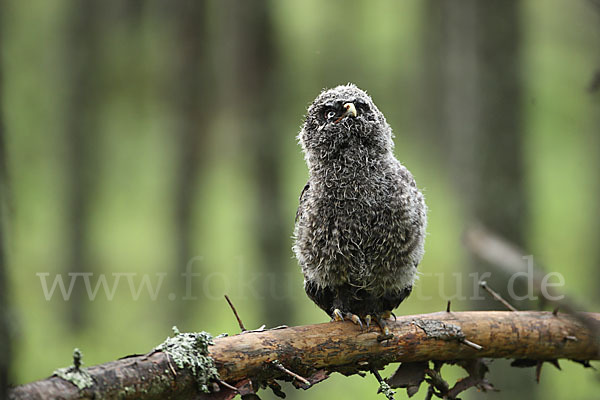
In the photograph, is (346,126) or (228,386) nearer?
(228,386)

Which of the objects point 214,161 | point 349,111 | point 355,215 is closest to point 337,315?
point 355,215

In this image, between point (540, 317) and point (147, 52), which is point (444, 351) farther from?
point (147, 52)

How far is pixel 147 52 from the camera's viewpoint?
11.4 meters

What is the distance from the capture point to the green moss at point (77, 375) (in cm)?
192

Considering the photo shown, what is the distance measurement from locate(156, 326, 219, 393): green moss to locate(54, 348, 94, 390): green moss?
0.31 meters

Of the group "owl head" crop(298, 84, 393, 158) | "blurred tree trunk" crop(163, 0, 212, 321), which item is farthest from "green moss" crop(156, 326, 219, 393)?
"blurred tree trunk" crop(163, 0, 212, 321)

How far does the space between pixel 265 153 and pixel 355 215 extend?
244cm

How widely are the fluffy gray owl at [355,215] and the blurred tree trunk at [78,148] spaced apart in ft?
21.4

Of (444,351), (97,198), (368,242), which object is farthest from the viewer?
(97,198)

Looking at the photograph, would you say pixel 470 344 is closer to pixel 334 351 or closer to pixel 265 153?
pixel 334 351

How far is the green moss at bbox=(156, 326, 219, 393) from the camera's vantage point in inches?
87.0

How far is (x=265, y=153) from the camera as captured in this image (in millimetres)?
5293

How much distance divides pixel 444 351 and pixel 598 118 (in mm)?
5005

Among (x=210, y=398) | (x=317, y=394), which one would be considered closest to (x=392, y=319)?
(x=210, y=398)
